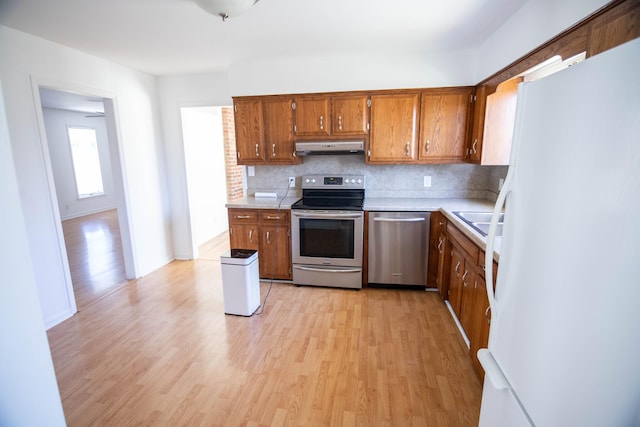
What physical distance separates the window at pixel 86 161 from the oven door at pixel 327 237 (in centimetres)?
674

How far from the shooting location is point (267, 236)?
3.41m

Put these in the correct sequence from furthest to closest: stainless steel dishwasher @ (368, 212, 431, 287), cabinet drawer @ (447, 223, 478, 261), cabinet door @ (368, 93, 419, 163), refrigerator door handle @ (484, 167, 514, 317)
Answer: cabinet door @ (368, 93, 419, 163), stainless steel dishwasher @ (368, 212, 431, 287), cabinet drawer @ (447, 223, 478, 261), refrigerator door handle @ (484, 167, 514, 317)

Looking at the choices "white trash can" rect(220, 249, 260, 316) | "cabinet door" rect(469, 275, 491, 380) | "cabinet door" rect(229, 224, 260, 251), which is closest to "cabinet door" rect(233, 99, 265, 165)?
"cabinet door" rect(229, 224, 260, 251)

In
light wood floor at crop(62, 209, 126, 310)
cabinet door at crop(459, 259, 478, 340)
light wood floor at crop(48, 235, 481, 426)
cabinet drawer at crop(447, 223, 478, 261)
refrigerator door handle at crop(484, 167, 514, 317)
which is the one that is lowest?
light wood floor at crop(48, 235, 481, 426)

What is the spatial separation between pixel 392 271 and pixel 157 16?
3033mm

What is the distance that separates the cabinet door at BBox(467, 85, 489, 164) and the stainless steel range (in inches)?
47.8

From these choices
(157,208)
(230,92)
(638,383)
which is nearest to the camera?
(638,383)

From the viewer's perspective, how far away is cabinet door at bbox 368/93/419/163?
3174 mm

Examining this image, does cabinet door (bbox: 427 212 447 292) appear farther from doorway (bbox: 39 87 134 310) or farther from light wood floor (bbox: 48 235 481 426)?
doorway (bbox: 39 87 134 310)

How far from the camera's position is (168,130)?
4074mm

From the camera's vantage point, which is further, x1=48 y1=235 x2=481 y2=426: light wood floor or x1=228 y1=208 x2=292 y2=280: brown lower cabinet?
x1=228 y1=208 x2=292 y2=280: brown lower cabinet

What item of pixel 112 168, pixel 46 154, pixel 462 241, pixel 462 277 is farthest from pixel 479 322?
pixel 112 168

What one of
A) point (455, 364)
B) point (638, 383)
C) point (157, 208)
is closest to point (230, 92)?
point (157, 208)

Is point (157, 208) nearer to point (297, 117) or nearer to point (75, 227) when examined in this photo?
point (297, 117)
